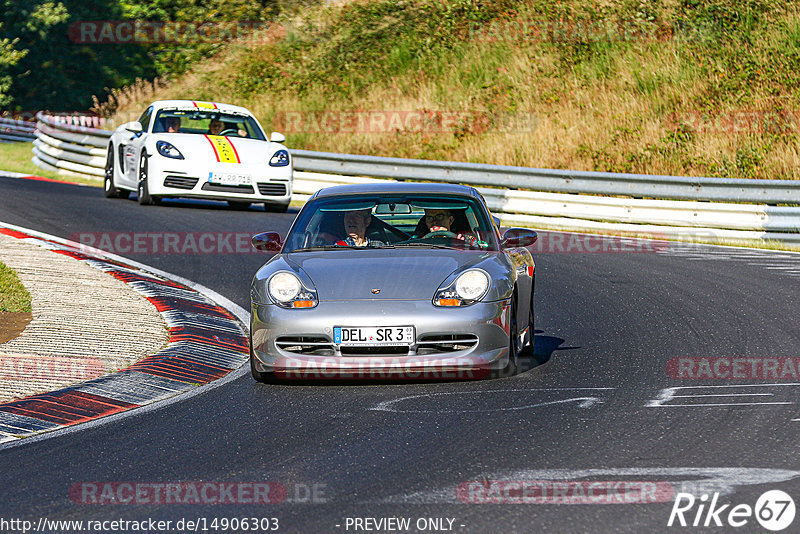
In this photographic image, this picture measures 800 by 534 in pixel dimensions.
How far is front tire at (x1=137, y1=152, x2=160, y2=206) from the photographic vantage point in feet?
61.2

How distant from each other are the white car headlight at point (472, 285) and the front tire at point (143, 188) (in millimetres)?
11365

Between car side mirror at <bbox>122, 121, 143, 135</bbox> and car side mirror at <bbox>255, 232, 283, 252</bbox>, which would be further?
car side mirror at <bbox>122, 121, 143, 135</bbox>

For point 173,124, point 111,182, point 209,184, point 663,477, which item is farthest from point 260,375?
point 111,182

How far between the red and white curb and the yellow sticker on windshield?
5.07m

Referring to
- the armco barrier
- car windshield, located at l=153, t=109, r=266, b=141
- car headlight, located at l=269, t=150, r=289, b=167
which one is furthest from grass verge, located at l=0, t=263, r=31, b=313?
the armco barrier

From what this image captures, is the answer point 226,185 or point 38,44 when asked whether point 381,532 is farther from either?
point 38,44

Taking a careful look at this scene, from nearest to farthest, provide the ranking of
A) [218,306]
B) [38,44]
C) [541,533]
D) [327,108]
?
[541,533] < [218,306] < [327,108] < [38,44]

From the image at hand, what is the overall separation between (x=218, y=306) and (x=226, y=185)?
702cm

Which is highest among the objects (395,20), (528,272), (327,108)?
(395,20)

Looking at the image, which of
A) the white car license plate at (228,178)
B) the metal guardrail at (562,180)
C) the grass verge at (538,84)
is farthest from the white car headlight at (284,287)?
the grass verge at (538,84)

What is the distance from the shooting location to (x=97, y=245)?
596 inches

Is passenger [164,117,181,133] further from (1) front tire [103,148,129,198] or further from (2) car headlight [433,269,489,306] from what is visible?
(2) car headlight [433,269,489,306]

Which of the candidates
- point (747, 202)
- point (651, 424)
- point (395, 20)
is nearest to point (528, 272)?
point (651, 424)

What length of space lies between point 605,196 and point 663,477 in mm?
14013
